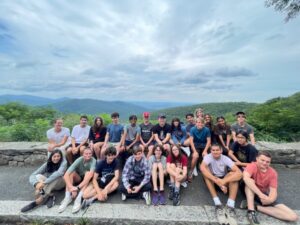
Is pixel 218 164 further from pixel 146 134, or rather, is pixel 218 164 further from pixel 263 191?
pixel 146 134

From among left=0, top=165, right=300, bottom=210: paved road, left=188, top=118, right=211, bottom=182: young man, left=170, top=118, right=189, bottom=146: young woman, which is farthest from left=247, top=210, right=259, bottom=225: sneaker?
left=170, top=118, right=189, bottom=146: young woman

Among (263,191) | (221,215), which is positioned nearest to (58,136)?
(221,215)

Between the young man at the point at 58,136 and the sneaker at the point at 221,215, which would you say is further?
the young man at the point at 58,136

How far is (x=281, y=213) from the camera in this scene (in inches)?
138

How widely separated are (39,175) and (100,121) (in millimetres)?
1835

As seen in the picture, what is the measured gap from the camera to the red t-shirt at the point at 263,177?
12.4ft

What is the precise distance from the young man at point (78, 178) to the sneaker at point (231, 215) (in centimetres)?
240

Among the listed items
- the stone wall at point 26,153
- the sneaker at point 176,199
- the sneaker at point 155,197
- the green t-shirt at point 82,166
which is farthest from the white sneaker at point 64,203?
the stone wall at point 26,153

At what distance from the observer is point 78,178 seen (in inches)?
178

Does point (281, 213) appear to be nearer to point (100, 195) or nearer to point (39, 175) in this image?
point (100, 195)

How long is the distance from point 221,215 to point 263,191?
867mm

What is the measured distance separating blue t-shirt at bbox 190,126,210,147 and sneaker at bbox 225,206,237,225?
1718mm

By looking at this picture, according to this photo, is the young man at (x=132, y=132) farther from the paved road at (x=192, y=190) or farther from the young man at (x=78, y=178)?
the paved road at (x=192, y=190)

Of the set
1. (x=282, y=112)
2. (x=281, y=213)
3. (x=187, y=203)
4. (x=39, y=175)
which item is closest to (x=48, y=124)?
(x=39, y=175)
